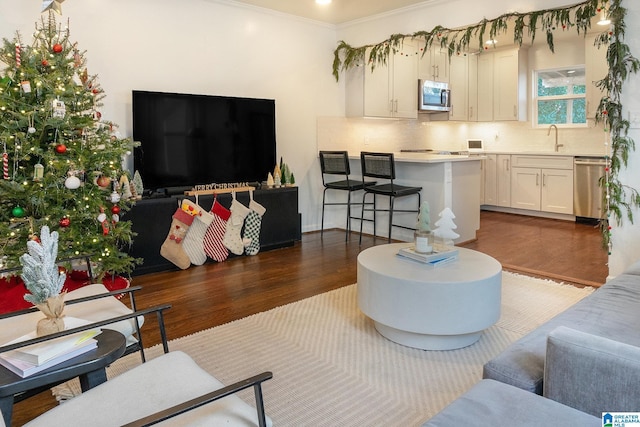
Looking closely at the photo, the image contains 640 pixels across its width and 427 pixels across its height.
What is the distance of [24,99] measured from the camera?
3.15m

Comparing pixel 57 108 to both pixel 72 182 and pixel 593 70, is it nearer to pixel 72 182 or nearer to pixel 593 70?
pixel 72 182

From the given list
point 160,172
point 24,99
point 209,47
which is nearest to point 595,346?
point 24,99

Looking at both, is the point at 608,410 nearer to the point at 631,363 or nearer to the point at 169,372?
the point at 631,363

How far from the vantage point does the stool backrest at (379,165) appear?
4984mm

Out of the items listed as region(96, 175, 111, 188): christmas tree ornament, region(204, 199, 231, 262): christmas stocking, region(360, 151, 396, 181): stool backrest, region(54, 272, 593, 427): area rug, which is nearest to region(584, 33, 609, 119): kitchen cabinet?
region(360, 151, 396, 181): stool backrest

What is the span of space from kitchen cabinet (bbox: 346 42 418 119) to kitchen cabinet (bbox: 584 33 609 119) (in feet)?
7.54

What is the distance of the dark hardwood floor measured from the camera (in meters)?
3.22

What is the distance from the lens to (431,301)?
2.50 metres

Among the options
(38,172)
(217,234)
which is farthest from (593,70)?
(38,172)

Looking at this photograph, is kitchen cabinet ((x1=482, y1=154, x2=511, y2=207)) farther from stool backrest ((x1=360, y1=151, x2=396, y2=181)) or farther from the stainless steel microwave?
stool backrest ((x1=360, y1=151, x2=396, y2=181))

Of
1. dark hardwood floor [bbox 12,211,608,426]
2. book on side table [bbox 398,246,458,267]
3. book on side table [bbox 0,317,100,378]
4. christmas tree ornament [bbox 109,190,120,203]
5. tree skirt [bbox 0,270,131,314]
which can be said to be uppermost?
christmas tree ornament [bbox 109,190,120,203]

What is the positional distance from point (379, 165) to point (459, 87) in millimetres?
3140

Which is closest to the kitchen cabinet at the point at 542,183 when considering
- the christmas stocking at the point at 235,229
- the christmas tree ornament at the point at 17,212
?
the christmas stocking at the point at 235,229

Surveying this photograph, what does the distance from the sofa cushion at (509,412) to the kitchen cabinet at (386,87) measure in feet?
16.2
